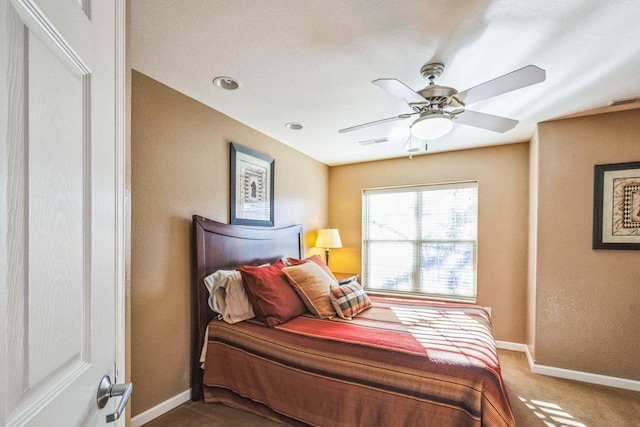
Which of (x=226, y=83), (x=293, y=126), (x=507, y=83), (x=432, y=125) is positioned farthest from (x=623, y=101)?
(x=226, y=83)

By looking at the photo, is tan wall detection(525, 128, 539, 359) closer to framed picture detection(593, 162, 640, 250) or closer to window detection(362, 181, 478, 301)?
framed picture detection(593, 162, 640, 250)

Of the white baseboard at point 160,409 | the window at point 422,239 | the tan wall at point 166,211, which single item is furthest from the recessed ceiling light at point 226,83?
the window at point 422,239

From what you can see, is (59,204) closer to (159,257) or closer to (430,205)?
(159,257)

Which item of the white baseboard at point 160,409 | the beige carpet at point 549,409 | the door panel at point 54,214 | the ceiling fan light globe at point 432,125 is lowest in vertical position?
the beige carpet at point 549,409

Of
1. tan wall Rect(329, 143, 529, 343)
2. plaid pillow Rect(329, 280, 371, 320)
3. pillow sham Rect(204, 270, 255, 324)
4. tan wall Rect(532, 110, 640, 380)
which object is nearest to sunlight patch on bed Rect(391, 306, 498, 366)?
plaid pillow Rect(329, 280, 371, 320)

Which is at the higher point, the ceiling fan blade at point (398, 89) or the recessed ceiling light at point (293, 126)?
the recessed ceiling light at point (293, 126)

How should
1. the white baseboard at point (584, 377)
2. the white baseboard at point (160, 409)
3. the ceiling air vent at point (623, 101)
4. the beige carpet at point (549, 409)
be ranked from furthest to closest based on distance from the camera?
1. the white baseboard at point (584, 377)
2. the ceiling air vent at point (623, 101)
3. the beige carpet at point (549, 409)
4. the white baseboard at point (160, 409)

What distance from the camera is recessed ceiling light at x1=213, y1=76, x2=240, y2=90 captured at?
2.22 meters

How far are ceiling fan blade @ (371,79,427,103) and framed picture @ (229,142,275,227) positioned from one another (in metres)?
1.75

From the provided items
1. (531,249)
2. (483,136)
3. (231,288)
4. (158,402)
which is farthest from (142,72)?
(531,249)

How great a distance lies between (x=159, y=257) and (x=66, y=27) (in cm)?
196

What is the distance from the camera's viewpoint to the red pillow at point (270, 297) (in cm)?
234

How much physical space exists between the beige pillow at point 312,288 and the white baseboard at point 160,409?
1226mm

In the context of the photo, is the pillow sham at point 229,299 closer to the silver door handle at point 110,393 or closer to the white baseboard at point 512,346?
the silver door handle at point 110,393
